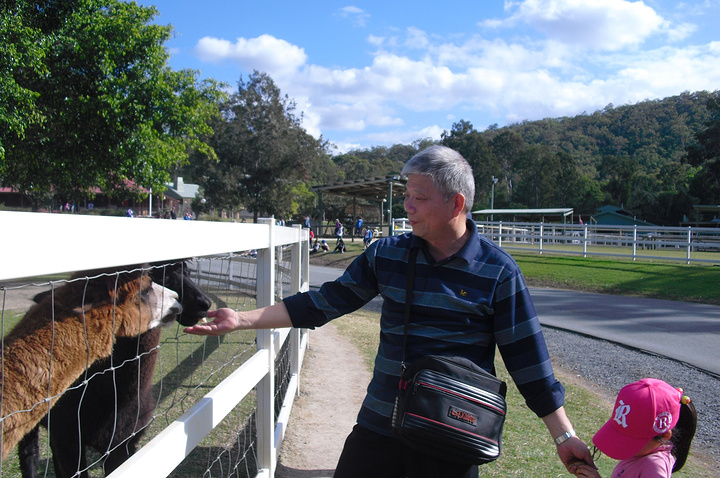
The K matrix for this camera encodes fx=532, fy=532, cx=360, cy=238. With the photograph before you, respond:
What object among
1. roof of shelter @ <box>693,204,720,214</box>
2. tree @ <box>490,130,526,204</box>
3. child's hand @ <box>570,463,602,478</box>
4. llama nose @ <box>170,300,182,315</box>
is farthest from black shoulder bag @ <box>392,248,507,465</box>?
tree @ <box>490,130,526,204</box>

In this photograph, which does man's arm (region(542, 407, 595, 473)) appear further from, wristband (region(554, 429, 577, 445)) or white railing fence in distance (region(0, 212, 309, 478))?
white railing fence in distance (region(0, 212, 309, 478))

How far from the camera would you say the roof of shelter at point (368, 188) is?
917 inches

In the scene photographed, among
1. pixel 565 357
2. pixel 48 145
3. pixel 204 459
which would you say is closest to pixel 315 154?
pixel 48 145

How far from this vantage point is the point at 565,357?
7.57 metres

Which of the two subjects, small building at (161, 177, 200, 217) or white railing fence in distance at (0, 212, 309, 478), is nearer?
white railing fence in distance at (0, 212, 309, 478)

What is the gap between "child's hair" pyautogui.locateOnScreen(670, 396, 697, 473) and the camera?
2057 millimetres

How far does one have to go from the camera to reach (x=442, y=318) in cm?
210

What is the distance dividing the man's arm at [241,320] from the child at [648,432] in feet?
4.31

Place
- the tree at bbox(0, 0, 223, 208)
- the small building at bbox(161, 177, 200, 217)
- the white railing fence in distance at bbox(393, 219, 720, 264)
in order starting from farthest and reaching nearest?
the small building at bbox(161, 177, 200, 217) < the white railing fence in distance at bbox(393, 219, 720, 264) < the tree at bbox(0, 0, 223, 208)

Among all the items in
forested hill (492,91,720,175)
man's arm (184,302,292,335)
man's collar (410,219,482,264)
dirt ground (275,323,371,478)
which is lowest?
dirt ground (275,323,371,478)

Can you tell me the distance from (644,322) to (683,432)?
9.02 meters

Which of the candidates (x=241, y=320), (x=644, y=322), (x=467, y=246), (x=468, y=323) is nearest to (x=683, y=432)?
(x=468, y=323)

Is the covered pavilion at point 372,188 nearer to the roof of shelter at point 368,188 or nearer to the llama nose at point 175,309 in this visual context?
the roof of shelter at point 368,188

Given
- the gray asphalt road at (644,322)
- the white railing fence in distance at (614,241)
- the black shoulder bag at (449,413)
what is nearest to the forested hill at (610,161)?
the white railing fence in distance at (614,241)
